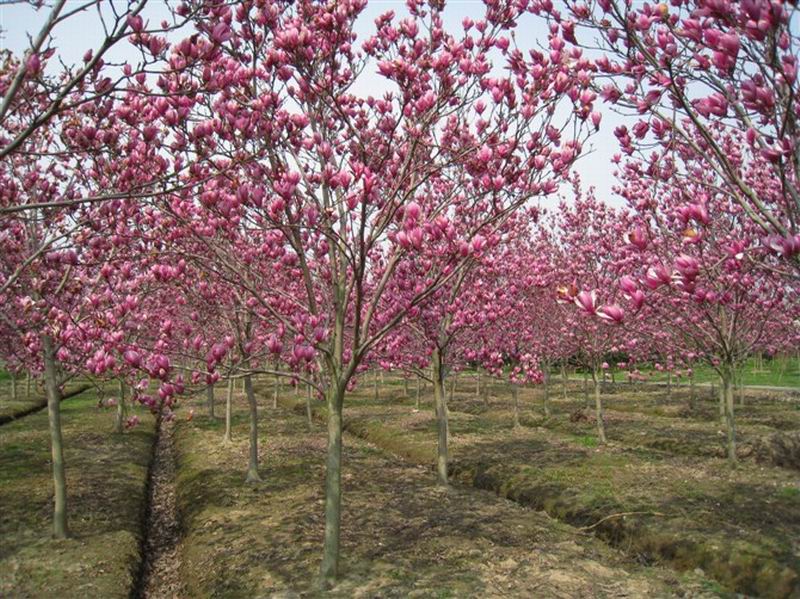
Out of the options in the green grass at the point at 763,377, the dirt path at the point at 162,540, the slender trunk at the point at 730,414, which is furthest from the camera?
the green grass at the point at 763,377

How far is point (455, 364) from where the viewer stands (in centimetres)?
1462

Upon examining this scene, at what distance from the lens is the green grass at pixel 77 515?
8891 mm

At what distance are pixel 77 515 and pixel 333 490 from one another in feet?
22.8

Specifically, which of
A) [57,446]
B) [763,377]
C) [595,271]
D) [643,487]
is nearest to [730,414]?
[643,487]

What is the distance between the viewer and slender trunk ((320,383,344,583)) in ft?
26.4

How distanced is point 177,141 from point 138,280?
3951mm

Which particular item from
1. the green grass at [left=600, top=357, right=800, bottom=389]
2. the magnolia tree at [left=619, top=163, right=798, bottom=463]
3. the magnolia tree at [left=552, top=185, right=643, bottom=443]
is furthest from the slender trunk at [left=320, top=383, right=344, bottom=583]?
the green grass at [left=600, top=357, right=800, bottom=389]

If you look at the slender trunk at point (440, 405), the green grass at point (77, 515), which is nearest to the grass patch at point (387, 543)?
the slender trunk at point (440, 405)

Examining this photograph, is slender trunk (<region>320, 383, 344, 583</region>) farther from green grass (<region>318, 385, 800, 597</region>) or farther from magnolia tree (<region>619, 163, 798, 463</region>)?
green grass (<region>318, 385, 800, 597</region>)

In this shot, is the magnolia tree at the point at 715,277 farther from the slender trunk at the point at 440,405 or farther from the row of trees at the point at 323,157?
the slender trunk at the point at 440,405

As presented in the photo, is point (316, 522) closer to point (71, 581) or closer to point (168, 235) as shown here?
point (71, 581)

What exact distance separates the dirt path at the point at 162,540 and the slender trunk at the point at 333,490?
2.76 meters

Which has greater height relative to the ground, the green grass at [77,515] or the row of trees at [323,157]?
the row of trees at [323,157]

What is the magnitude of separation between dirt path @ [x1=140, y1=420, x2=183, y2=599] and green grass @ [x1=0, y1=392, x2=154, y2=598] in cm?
32
